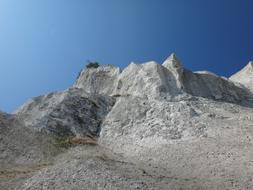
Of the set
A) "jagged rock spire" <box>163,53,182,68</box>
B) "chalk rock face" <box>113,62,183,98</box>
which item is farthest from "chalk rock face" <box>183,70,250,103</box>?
"chalk rock face" <box>113,62,183,98</box>

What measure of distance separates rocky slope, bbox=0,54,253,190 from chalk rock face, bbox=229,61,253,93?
34.9 ft

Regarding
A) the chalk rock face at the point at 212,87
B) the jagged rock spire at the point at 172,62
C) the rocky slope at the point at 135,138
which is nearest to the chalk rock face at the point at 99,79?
the rocky slope at the point at 135,138

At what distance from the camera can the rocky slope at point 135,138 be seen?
94.0 feet

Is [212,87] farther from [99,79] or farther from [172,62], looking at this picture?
[99,79]

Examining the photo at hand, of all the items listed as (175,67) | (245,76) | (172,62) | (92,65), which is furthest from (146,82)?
(245,76)

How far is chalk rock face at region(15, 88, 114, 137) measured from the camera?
40497mm

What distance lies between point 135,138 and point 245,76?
115 feet

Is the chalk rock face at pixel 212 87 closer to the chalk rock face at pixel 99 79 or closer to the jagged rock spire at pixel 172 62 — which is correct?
the jagged rock spire at pixel 172 62

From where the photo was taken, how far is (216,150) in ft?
111

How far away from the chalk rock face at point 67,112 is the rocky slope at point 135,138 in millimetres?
99

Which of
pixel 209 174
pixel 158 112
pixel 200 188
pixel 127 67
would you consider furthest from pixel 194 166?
pixel 127 67

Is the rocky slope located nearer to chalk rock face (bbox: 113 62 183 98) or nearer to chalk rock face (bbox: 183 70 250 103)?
chalk rock face (bbox: 113 62 183 98)

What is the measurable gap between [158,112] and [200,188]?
1506 centimetres

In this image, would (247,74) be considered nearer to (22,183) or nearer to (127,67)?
(127,67)
